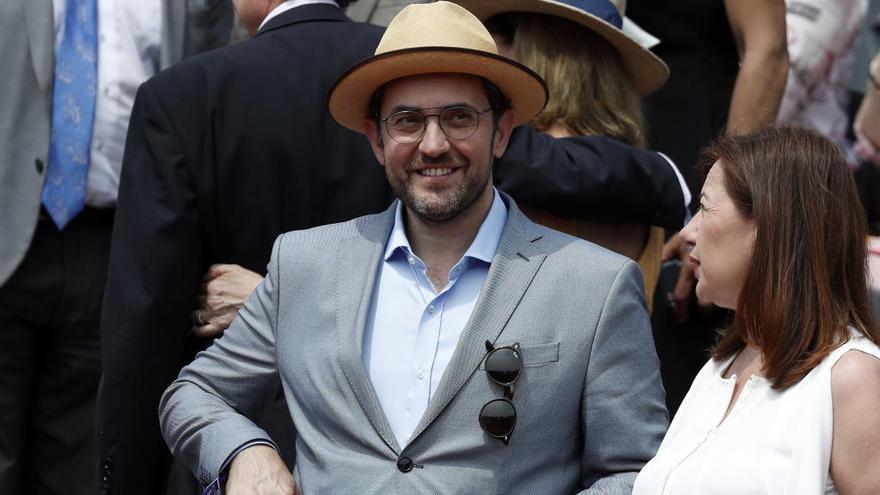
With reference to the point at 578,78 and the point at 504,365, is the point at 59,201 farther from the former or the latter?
the point at 504,365

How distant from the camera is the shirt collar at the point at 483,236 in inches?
143

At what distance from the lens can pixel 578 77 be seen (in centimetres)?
445

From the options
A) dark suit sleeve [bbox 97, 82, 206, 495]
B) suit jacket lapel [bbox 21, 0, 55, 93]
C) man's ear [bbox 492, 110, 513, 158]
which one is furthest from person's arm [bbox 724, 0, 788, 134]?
suit jacket lapel [bbox 21, 0, 55, 93]

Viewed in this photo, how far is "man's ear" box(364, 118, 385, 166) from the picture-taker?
3.82m

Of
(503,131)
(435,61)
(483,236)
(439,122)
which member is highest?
(435,61)

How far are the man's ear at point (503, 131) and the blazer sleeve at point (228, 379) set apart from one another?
1.93 feet

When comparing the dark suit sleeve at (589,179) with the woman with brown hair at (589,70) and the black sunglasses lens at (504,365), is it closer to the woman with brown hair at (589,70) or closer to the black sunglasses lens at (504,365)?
the woman with brown hair at (589,70)

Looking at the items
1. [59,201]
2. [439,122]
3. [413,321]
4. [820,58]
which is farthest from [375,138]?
[820,58]

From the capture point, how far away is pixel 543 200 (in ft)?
13.9

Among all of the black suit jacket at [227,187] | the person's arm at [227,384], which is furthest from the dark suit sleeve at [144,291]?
the person's arm at [227,384]

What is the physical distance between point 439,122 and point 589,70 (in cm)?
96

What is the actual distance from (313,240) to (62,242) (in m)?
1.61

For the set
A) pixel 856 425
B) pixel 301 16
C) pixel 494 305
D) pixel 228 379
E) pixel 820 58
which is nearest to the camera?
pixel 856 425

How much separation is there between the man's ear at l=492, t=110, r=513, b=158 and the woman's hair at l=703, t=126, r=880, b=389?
3.10 ft
